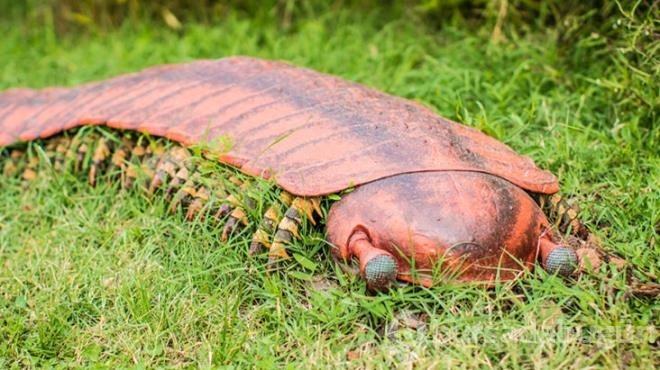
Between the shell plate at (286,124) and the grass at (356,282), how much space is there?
270 millimetres

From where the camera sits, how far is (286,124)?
3.47 metres

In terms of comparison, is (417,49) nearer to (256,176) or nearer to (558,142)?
(558,142)

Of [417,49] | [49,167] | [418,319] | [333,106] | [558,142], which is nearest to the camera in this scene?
[418,319]

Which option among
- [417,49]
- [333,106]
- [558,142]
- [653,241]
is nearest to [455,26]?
[417,49]

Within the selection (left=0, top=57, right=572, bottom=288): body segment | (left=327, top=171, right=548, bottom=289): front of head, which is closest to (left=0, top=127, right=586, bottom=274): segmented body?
(left=0, top=57, right=572, bottom=288): body segment

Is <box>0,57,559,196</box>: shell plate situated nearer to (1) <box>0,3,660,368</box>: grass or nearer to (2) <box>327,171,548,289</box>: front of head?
(2) <box>327,171,548,289</box>: front of head

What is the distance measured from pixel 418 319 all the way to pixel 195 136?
121 cm

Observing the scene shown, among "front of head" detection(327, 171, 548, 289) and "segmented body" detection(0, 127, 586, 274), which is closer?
"front of head" detection(327, 171, 548, 289)

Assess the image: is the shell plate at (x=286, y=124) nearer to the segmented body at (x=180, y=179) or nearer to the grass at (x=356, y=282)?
the segmented body at (x=180, y=179)

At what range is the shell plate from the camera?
3154mm

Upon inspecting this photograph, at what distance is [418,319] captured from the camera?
295cm

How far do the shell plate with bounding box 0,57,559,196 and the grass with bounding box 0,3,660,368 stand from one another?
27 centimetres

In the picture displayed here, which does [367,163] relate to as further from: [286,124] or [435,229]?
[286,124]

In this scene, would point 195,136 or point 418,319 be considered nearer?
point 418,319
